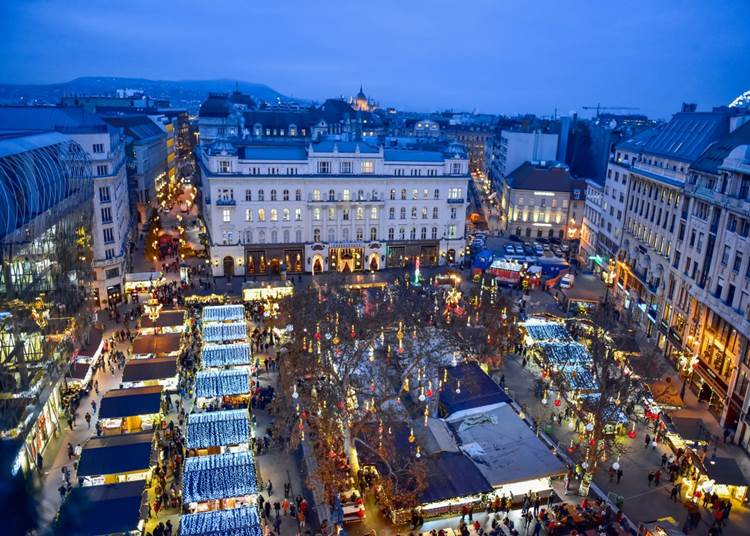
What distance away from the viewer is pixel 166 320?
4119 cm

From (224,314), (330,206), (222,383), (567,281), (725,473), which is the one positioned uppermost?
(330,206)

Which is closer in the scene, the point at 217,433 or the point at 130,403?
the point at 217,433

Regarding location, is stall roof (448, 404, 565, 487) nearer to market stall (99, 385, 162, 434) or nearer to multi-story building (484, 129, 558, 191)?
market stall (99, 385, 162, 434)

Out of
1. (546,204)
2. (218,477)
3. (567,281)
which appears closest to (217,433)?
(218,477)

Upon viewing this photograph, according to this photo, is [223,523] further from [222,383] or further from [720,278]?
[720,278]

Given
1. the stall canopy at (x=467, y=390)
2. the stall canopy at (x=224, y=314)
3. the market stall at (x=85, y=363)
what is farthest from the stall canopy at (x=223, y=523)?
the stall canopy at (x=224, y=314)

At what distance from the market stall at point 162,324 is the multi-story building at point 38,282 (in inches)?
160

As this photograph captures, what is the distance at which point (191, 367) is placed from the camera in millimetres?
39000

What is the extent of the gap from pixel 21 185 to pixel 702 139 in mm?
51160

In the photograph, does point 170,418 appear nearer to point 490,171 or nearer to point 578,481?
point 578,481

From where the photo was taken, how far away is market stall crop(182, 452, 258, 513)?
23.9m

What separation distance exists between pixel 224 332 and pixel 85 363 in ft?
30.0

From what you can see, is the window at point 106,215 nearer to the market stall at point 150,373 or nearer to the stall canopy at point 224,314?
the stall canopy at point 224,314

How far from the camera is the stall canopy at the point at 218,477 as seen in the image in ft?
78.4
